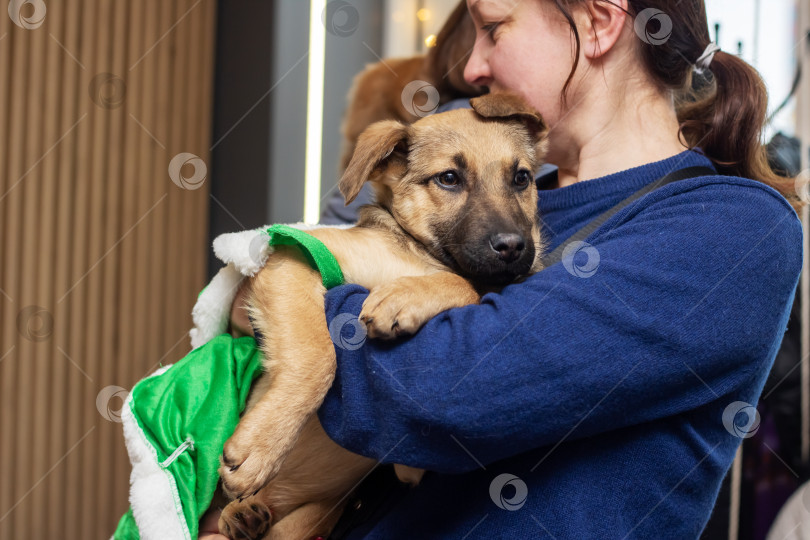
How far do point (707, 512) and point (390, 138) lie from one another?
111 cm

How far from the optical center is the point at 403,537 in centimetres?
128

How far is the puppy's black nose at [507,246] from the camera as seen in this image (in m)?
1.51

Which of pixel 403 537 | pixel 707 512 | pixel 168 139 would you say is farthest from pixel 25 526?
pixel 707 512

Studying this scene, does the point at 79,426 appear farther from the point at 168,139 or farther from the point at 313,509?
the point at 313,509

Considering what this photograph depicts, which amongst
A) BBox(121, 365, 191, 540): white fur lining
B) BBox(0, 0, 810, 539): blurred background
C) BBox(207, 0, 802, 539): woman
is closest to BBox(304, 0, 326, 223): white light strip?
BBox(0, 0, 810, 539): blurred background

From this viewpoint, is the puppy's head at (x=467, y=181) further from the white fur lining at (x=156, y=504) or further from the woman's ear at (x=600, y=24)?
the white fur lining at (x=156, y=504)

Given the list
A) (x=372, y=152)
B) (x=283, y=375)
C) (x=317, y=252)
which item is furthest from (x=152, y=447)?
(x=372, y=152)

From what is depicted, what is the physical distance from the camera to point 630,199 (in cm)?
146

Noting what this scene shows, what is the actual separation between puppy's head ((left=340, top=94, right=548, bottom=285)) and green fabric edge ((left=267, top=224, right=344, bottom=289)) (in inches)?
5.9

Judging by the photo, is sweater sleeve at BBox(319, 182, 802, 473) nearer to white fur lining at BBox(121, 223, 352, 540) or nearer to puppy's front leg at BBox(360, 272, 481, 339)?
puppy's front leg at BBox(360, 272, 481, 339)

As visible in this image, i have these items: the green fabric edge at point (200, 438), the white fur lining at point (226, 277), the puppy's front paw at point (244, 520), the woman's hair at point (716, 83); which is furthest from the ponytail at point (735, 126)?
the puppy's front paw at point (244, 520)

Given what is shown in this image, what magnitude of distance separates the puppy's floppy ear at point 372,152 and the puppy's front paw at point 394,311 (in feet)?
1.06

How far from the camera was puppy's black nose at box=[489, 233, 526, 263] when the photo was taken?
151 centimetres

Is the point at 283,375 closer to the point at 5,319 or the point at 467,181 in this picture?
the point at 467,181
